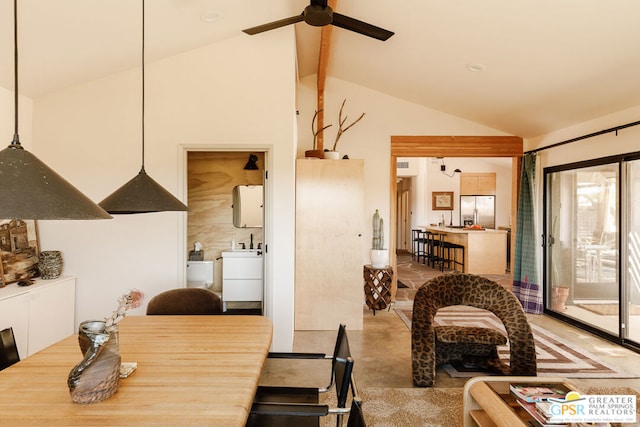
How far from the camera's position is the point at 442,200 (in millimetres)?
10516

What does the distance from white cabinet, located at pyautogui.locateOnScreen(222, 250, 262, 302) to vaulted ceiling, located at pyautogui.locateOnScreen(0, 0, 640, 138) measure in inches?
92.5

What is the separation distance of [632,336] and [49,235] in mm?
5659

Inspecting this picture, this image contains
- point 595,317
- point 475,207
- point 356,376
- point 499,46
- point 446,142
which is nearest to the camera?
point 356,376

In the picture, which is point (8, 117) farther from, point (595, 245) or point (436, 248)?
point (436, 248)

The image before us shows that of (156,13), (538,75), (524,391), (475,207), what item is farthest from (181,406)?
(475,207)

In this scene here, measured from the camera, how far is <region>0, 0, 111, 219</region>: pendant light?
946 mm

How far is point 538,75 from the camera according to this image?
3.56 metres

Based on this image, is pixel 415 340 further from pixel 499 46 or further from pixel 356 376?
pixel 499 46

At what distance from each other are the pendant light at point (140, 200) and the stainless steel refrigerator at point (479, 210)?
30.9ft

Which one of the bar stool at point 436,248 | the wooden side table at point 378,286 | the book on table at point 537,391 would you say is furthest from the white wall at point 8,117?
the bar stool at point 436,248

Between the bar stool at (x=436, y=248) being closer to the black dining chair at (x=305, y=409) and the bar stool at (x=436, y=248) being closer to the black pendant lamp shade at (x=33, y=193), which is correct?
the black dining chair at (x=305, y=409)

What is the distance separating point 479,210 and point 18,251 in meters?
9.89

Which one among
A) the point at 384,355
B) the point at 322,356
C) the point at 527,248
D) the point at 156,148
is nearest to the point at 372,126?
the point at 527,248

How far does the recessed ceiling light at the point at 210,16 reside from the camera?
9.80 feet
